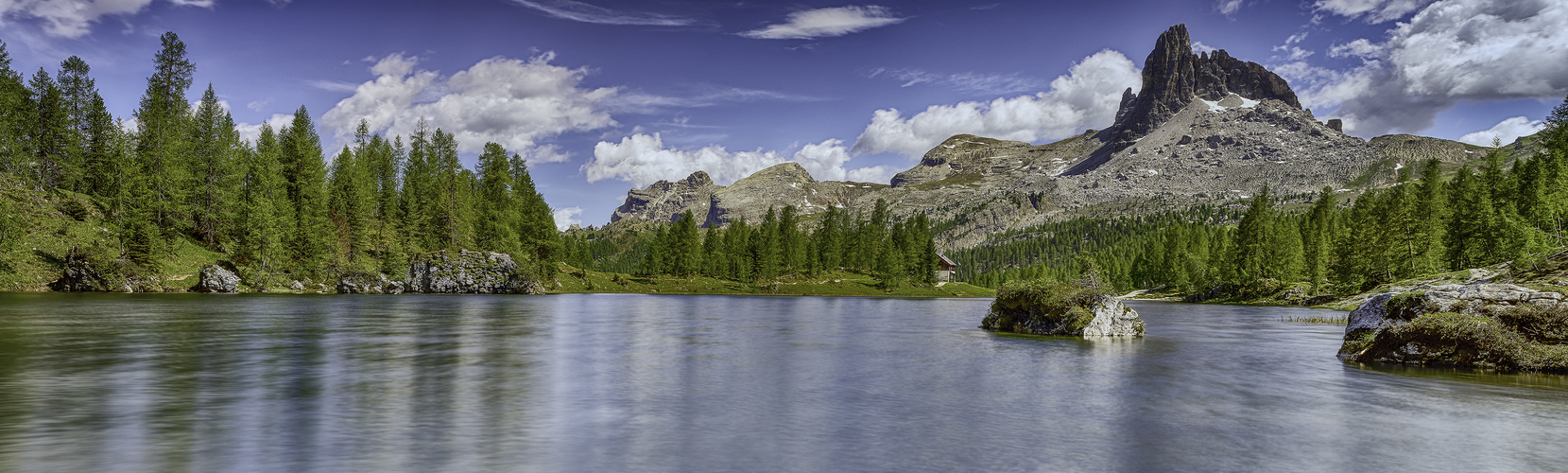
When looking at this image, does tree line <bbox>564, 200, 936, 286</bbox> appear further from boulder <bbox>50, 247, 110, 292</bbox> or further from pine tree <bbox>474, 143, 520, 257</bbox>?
boulder <bbox>50, 247, 110, 292</bbox>

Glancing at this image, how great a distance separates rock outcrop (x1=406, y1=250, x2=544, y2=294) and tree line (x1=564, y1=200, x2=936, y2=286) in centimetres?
3292

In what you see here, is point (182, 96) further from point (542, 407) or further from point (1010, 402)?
point (1010, 402)

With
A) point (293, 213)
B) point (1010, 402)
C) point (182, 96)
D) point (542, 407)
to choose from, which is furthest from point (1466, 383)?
point (182, 96)

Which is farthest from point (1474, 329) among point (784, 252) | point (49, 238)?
point (784, 252)

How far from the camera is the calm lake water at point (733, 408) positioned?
1088 centimetres

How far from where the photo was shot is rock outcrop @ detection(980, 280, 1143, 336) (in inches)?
1420

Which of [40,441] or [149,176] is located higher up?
[149,176]

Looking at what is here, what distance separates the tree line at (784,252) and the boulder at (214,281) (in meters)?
70.7

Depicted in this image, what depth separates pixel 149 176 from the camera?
82.1m

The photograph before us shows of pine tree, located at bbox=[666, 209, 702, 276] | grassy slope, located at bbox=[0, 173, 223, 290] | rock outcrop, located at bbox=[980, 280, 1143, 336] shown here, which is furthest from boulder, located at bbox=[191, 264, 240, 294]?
rock outcrop, located at bbox=[980, 280, 1143, 336]

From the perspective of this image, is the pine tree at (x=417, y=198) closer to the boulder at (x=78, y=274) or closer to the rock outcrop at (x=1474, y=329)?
the boulder at (x=78, y=274)

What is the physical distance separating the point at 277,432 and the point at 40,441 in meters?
3.37

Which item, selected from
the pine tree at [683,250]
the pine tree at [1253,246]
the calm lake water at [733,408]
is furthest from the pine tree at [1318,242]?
the pine tree at [683,250]

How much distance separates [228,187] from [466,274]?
104ft
